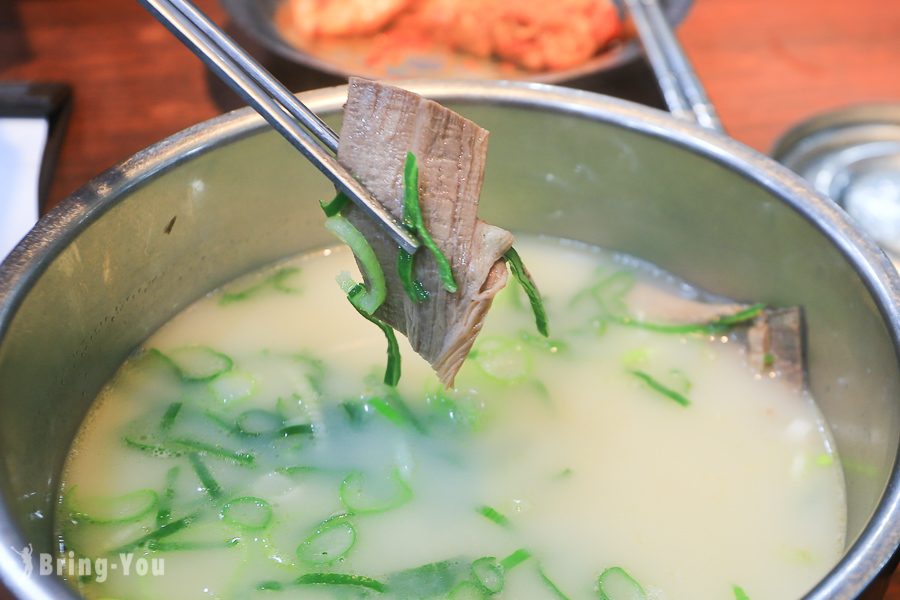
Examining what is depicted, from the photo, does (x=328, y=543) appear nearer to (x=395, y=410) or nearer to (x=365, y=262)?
(x=395, y=410)

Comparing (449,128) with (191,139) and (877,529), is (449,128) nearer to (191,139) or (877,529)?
(191,139)

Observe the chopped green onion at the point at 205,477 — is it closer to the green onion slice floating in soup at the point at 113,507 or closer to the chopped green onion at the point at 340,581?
the green onion slice floating in soup at the point at 113,507

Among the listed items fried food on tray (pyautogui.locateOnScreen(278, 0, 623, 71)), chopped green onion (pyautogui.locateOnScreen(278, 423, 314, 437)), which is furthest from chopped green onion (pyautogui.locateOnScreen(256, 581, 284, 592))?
fried food on tray (pyautogui.locateOnScreen(278, 0, 623, 71))

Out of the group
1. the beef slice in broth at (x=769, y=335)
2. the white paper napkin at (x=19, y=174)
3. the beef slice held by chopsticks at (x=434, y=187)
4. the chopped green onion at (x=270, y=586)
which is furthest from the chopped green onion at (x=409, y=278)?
the white paper napkin at (x=19, y=174)

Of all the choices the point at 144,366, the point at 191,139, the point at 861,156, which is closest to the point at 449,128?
the point at 191,139

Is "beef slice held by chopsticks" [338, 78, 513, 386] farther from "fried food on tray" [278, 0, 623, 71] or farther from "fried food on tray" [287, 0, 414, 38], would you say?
"fried food on tray" [287, 0, 414, 38]
